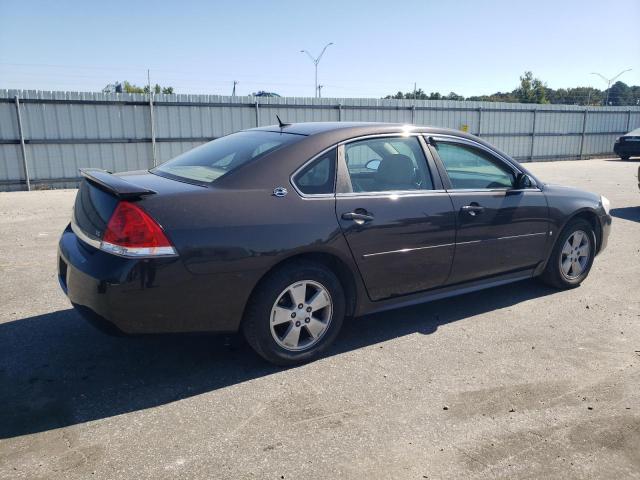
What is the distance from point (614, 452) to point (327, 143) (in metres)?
2.54

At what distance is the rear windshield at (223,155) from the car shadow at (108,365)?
1139 millimetres

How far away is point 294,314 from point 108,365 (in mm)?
1297

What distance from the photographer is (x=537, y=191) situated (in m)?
5.02

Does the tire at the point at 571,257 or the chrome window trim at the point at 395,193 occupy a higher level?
the chrome window trim at the point at 395,193

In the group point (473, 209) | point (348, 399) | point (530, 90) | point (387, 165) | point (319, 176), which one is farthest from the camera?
point (530, 90)

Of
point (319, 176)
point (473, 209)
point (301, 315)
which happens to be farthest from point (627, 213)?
point (301, 315)

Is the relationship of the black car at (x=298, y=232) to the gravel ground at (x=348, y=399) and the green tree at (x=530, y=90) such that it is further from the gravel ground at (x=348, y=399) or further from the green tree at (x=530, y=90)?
the green tree at (x=530, y=90)

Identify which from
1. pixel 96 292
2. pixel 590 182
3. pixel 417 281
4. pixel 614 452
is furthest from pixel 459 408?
pixel 590 182

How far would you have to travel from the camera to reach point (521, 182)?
193 inches

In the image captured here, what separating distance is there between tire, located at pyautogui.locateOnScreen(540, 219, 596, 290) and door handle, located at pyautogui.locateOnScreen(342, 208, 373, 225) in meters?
2.37

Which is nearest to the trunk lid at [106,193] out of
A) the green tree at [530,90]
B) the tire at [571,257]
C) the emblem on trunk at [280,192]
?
the emblem on trunk at [280,192]

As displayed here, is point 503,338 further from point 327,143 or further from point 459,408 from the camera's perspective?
point 327,143

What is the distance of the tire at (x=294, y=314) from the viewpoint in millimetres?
3479

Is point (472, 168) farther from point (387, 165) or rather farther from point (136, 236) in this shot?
point (136, 236)
